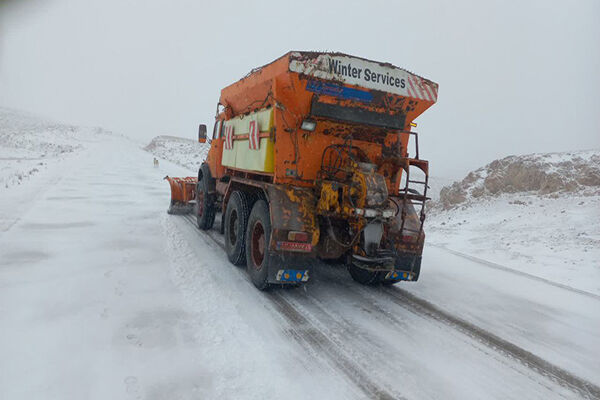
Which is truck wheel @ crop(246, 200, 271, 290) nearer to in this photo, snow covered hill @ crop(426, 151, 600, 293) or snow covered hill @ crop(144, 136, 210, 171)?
snow covered hill @ crop(426, 151, 600, 293)

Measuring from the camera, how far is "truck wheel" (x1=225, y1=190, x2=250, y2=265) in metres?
5.29

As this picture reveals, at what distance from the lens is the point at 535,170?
11906 millimetres

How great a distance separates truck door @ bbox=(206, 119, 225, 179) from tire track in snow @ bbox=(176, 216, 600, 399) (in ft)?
12.4

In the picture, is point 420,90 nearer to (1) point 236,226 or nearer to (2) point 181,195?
(1) point 236,226

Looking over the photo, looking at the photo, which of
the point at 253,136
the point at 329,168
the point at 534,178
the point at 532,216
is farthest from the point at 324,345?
the point at 534,178

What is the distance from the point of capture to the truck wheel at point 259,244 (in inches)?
173

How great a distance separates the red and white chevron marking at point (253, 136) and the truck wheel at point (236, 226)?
91 cm

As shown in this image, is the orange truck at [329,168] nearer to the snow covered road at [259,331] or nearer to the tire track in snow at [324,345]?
the tire track in snow at [324,345]

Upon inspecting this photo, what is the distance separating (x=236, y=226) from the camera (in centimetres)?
570

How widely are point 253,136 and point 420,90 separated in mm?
2462

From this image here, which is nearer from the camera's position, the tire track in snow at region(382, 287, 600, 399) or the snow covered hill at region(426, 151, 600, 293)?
the tire track in snow at region(382, 287, 600, 399)

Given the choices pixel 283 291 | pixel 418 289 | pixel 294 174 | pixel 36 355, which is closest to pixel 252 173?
pixel 294 174

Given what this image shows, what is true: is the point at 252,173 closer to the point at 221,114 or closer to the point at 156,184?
the point at 221,114

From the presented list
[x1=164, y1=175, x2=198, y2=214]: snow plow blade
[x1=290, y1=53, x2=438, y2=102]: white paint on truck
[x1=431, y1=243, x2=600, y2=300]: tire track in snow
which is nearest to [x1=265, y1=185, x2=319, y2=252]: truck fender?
[x1=290, y1=53, x2=438, y2=102]: white paint on truck
